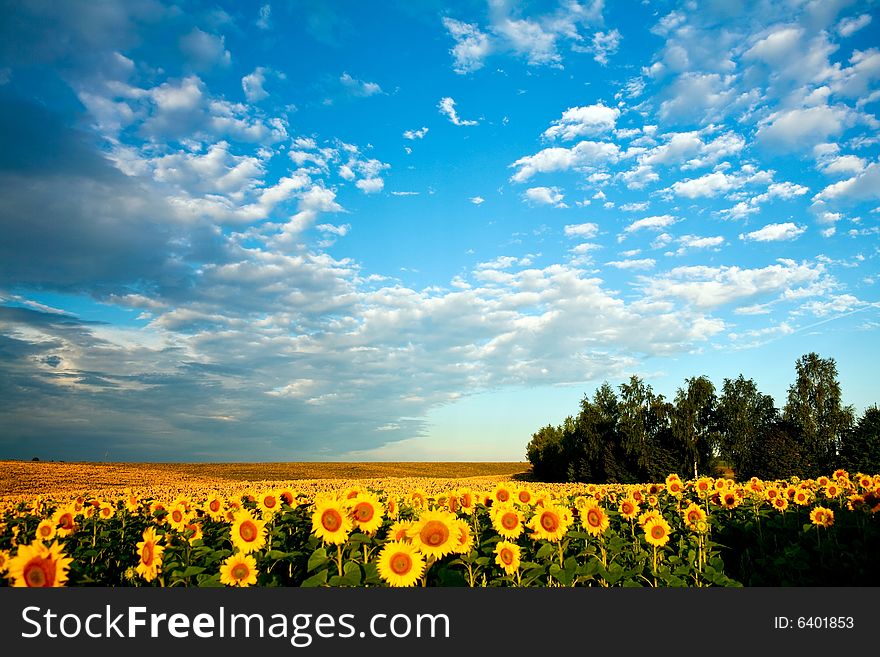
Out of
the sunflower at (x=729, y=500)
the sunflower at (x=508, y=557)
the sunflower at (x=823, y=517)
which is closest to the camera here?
the sunflower at (x=508, y=557)

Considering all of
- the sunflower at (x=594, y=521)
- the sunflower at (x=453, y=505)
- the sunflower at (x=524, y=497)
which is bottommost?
the sunflower at (x=594, y=521)

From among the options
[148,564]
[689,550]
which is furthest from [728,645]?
[148,564]

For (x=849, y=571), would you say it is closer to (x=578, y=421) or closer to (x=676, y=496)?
(x=676, y=496)

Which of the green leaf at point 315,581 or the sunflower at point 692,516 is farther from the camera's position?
the sunflower at point 692,516

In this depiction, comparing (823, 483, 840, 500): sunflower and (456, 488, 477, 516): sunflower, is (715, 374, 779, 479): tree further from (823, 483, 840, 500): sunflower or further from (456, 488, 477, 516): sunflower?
(456, 488, 477, 516): sunflower

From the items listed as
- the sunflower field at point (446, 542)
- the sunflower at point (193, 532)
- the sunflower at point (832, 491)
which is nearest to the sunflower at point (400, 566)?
the sunflower field at point (446, 542)

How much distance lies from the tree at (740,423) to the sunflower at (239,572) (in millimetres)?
62137

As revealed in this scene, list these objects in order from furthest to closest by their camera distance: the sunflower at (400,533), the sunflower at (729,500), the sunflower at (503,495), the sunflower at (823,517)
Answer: the sunflower at (729,500)
the sunflower at (823,517)
the sunflower at (503,495)
the sunflower at (400,533)

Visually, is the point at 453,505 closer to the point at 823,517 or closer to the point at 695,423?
the point at 823,517

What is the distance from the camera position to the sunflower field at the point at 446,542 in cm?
574

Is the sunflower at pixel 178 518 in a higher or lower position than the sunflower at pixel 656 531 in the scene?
higher

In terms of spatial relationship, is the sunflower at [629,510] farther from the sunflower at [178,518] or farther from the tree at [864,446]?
the tree at [864,446]

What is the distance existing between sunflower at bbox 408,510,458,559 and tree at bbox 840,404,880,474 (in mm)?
60277

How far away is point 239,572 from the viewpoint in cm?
576
